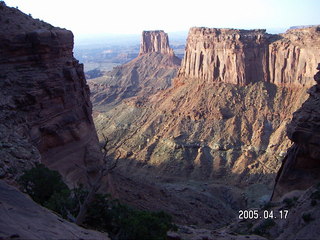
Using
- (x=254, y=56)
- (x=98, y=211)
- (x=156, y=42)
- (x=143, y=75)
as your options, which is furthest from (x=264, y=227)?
(x=156, y=42)

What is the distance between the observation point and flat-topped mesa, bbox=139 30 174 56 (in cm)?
15200

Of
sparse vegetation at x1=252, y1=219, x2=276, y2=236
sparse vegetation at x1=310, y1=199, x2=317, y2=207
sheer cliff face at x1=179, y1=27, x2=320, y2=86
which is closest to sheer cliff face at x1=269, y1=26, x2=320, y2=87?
sheer cliff face at x1=179, y1=27, x2=320, y2=86

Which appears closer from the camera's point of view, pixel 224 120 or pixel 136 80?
pixel 224 120

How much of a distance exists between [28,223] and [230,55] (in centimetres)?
6124

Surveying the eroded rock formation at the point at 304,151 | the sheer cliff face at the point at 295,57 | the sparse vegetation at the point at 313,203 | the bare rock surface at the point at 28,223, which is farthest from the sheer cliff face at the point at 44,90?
the sheer cliff face at the point at 295,57

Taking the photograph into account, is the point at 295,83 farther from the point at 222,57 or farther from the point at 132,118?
the point at 132,118

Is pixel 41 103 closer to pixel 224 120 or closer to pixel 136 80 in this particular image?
pixel 224 120

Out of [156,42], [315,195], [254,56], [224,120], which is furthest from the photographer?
[156,42]

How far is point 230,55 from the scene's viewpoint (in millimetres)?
70250

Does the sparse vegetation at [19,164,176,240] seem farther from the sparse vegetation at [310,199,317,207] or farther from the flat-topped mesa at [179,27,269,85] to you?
the flat-topped mesa at [179,27,269,85]

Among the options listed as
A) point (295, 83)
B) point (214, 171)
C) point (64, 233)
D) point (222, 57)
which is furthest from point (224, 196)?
point (64, 233)

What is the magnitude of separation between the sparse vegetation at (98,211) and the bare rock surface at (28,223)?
1358mm

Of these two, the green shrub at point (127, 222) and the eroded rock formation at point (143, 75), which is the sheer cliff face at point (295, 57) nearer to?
the green shrub at point (127, 222)

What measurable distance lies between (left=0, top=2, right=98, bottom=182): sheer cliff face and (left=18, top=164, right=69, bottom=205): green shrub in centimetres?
494
